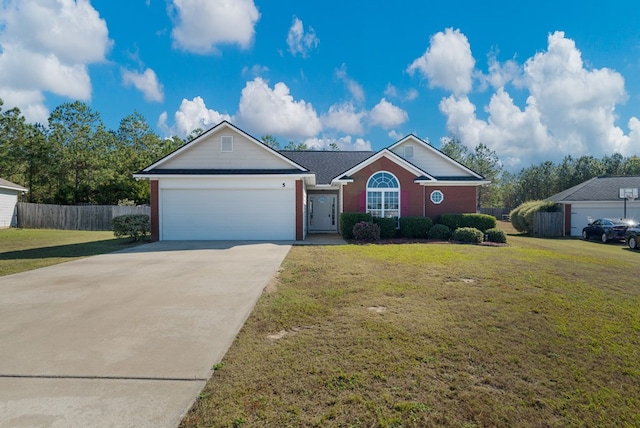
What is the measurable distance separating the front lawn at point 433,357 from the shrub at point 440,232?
9.56 meters

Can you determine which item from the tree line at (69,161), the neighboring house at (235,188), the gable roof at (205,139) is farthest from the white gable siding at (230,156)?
the tree line at (69,161)

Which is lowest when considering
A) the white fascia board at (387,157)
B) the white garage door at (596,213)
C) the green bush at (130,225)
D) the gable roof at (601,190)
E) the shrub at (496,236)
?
the shrub at (496,236)

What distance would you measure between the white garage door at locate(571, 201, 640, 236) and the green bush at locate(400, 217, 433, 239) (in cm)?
1257

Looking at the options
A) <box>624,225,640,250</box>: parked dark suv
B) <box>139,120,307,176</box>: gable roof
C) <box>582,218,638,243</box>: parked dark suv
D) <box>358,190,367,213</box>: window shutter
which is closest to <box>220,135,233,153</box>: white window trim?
<box>139,120,307,176</box>: gable roof

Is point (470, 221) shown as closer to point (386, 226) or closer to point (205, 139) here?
point (386, 226)

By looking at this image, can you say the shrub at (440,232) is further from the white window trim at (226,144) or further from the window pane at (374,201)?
the white window trim at (226,144)

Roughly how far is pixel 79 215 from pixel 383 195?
2272cm

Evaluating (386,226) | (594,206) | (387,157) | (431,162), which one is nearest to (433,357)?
(386,226)

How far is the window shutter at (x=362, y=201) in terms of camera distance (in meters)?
18.0

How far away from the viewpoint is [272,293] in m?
6.61

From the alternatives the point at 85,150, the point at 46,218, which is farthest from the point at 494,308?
the point at 85,150

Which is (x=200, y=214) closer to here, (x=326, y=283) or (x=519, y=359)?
(x=326, y=283)

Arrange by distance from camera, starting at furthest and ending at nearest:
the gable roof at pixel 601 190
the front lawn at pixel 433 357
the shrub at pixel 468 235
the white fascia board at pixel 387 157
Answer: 1. the gable roof at pixel 601 190
2. the white fascia board at pixel 387 157
3. the shrub at pixel 468 235
4. the front lawn at pixel 433 357

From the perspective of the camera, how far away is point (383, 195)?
59.9 ft
